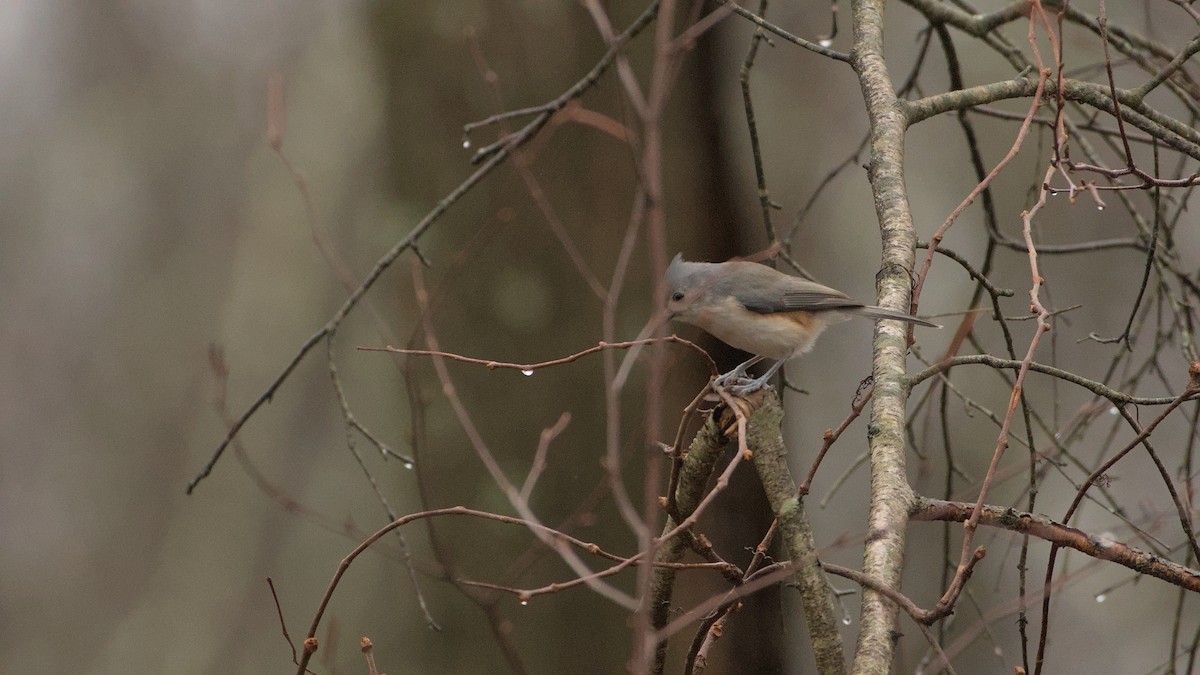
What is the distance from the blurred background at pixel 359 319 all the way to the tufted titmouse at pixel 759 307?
991 millimetres

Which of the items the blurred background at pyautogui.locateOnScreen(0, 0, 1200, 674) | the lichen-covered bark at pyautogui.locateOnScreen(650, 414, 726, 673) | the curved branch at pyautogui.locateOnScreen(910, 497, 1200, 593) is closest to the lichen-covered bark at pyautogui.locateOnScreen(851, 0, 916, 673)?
the curved branch at pyautogui.locateOnScreen(910, 497, 1200, 593)

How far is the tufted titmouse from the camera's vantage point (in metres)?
2.49

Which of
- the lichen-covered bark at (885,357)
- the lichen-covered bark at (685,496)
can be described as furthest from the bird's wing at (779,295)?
the lichen-covered bark at (685,496)

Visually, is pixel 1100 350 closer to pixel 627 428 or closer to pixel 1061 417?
pixel 1061 417

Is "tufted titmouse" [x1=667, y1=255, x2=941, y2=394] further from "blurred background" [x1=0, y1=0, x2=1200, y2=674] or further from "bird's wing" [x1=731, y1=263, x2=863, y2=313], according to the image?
"blurred background" [x1=0, y1=0, x2=1200, y2=674]

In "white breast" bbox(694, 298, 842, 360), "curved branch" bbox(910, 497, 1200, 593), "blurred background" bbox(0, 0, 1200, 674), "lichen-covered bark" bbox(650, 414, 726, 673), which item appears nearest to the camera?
"curved branch" bbox(910, 497, 1200, 593)

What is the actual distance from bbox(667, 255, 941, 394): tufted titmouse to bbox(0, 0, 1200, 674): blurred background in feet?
3.25

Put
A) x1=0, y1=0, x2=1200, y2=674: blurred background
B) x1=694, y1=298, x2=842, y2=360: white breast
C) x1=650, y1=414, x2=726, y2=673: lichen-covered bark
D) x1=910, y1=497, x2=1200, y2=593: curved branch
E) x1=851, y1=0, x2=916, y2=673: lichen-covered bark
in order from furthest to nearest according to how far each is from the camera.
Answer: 1. x1=0, y1=0, x2=1200, y2=674: blurred background
2. x1=694, y1=298, x2=842, y2=360: white breast
3. x1=650, y1=414, x2=726, y2=673: lichen-covered bark
4. x1=910, y1=497, x2=1200, y2=593: curved branch
5. x1=851, y1=0, x2=916, y2=673: lichen-covered bark

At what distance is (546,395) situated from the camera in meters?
3.55

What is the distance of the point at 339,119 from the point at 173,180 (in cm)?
89

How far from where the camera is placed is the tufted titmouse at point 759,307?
2492 mm

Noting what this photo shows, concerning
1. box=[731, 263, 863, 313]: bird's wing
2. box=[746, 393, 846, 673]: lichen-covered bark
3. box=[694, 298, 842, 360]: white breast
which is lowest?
box=[746, 393, 846, 673]: lichen-covered bark

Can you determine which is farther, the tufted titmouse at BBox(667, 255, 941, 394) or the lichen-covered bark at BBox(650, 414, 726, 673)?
the tufted titmouse at BBox(667, 255, 941, 394)

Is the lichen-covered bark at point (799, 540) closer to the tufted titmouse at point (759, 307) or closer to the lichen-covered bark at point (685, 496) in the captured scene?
the lichen-covered bark at point (685, 496)
